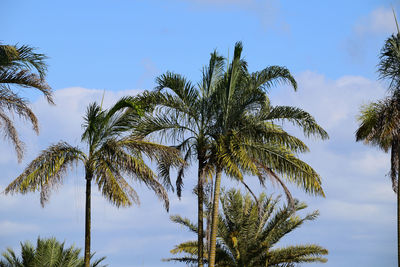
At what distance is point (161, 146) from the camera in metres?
21.2

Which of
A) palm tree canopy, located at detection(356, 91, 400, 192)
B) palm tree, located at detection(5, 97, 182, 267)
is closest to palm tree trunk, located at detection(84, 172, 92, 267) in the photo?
palm tree, located at detection(5, 97, 182, 267)

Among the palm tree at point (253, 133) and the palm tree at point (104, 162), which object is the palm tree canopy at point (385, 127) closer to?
the palm tree at point (253, 133)

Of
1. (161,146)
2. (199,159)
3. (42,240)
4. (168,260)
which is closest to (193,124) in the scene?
(199,159)

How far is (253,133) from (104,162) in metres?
5.69

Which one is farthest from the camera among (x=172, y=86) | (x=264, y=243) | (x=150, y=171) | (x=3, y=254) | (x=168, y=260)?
(x=168, y=260)

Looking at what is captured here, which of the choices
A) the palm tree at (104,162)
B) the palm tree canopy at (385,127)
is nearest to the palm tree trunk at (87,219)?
the palm tree at (104,162)

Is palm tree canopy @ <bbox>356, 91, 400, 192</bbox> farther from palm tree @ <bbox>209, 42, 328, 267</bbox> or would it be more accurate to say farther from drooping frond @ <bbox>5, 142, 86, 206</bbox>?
drooping frond @ <bbox>5, 142, 86, 206</bbox>

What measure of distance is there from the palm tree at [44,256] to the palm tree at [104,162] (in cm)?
264

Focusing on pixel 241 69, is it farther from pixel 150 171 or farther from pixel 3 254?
pixel 3 254

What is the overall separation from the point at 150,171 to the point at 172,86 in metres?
4.46

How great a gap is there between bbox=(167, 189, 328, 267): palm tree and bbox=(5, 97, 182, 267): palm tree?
961 cm

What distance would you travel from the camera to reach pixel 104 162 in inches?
806

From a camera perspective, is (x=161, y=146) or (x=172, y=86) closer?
(x=161, y=146)

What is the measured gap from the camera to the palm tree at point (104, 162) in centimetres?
2038
